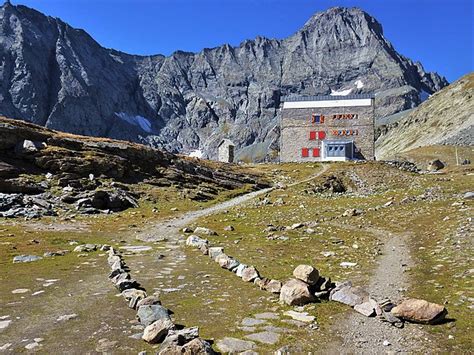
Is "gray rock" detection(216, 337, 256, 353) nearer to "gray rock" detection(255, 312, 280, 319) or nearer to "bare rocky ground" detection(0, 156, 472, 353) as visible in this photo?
"bare rocky ground" detection(0, 156, 472, 353)

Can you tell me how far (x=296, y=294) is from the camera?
38.2 ft

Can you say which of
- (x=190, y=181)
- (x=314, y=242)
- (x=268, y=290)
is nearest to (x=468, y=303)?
(x=268, y=290)

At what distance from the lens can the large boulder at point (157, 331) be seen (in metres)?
8.99

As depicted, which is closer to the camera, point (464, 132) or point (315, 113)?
point (315, 113)

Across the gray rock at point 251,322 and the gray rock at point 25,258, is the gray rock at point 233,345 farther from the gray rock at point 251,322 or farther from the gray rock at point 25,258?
the gray rock at point 25,258

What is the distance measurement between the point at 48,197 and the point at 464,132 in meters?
157

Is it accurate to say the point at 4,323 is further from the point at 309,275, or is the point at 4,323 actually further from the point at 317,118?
the point at 317,118

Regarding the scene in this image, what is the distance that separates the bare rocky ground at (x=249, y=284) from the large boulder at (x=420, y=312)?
29 centimetres

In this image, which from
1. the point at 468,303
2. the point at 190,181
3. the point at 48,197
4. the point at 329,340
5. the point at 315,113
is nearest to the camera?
the point at 329,340

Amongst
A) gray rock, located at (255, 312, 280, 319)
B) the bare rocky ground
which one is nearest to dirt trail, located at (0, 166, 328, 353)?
the bare rocky ground

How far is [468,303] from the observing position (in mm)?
11086

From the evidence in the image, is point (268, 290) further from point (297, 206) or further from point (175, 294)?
point (297, 206)

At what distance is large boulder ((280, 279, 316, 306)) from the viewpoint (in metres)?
11.6

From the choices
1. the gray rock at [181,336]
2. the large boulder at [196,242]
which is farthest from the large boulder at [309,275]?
the large boulder at [196,242]
